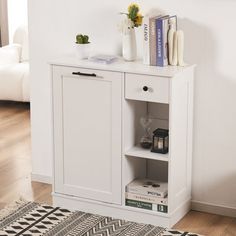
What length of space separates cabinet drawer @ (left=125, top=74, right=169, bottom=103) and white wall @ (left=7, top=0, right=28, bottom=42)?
360 centimetres

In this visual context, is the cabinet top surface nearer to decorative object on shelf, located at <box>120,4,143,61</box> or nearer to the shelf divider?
decorative object on shelf, located at <box>120,4,143,61</box>

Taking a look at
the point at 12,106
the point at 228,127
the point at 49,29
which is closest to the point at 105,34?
the point at 49,29

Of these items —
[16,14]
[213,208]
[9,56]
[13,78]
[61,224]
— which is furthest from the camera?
[16,14]

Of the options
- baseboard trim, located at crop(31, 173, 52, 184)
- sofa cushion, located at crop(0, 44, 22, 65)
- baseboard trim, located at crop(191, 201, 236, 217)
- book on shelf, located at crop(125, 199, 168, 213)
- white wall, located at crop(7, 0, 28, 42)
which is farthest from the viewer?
white wall, located at crop(7, 0, 28, 42)

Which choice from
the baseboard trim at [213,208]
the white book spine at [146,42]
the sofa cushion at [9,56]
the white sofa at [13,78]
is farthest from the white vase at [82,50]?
the sofa cushion at [9,56]

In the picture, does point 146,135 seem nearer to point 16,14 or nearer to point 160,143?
point 160,143

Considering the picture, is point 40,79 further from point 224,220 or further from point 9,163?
point 224,220

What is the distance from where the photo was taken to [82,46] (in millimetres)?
3920

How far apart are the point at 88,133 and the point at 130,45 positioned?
555mm

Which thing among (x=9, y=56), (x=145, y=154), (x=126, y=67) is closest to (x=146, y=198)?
(x=145, y=154)

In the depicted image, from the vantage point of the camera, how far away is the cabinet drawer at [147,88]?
357 cm

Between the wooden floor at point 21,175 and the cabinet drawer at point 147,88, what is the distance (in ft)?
2.51

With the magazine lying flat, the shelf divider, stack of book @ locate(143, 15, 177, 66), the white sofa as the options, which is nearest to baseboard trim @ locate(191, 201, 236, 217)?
the shelf divider

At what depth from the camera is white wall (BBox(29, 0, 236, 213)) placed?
147 inches
